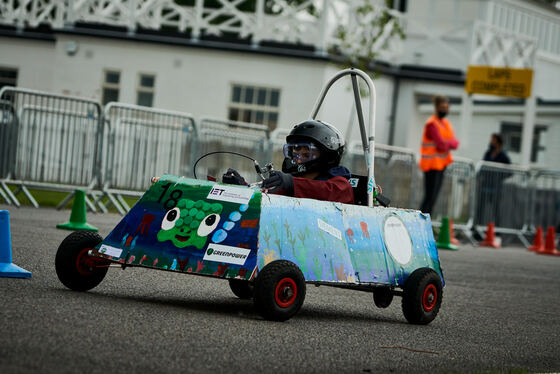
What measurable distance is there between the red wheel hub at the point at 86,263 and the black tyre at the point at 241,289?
127 cm

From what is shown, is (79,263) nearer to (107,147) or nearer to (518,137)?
(107,147)

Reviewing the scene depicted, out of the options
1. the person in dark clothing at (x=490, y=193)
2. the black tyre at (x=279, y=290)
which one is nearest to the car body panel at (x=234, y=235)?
the black tyre at (x=279, y=290)

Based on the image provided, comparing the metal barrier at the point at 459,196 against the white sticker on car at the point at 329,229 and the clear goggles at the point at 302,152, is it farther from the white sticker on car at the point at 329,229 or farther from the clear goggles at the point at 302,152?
the white sticker on car at the point at 329,229

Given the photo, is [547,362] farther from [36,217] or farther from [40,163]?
[40,163]

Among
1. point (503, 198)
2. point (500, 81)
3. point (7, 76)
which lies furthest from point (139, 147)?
point (7, 76)

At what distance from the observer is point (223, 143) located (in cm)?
1894

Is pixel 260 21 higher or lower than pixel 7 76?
higher

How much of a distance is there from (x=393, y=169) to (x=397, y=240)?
13.2 metres

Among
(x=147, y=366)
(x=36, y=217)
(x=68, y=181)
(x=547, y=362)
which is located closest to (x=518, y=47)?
(x=68, y=181)

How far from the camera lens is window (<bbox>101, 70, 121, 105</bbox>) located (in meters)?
30.7

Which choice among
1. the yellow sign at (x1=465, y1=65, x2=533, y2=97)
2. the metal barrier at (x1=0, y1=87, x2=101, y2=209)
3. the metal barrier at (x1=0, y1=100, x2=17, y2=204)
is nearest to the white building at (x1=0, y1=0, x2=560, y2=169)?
the yellow sign at (x1=465, y1=65, x2=533, y2=97)

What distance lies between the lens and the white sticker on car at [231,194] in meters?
7.02

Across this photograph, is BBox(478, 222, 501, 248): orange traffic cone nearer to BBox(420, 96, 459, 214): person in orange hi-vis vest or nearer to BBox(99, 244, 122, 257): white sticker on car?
BBox(420, 96, 459, 214): person in orange hi-vis vest

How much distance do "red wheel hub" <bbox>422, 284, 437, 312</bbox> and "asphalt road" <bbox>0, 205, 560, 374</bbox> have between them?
0.15 metres
